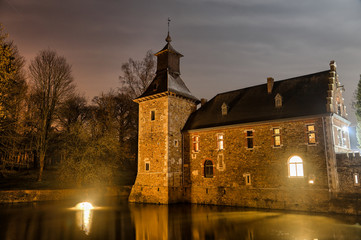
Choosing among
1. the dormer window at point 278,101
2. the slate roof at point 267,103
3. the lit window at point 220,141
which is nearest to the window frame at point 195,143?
the slate roof at point 267,103

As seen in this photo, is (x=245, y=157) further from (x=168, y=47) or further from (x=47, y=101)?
(x=47, y=101)

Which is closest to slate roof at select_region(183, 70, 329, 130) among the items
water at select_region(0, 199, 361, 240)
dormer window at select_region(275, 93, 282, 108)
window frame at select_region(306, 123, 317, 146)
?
dormer window at select_region(275, 93, 282, 108)

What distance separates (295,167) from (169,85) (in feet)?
39.6

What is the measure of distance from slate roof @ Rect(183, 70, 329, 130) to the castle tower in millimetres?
1616

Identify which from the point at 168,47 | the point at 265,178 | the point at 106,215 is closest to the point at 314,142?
the point at 265,178

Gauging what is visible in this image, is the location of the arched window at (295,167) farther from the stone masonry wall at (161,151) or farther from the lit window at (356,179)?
the stone masonry wall at (161,151)

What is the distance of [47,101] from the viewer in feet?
89.0

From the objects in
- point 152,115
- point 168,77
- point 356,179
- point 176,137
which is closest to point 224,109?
point 176,137

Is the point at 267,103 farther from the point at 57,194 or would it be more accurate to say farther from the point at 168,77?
the point at 57,194

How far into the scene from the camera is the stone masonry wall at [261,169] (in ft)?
55.7

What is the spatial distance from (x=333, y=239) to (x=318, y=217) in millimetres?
4823

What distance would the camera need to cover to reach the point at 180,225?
13508mm

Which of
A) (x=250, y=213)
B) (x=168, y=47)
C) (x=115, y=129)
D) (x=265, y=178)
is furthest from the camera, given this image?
(x=115, y=129)

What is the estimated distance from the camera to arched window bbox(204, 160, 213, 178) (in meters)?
21.7
